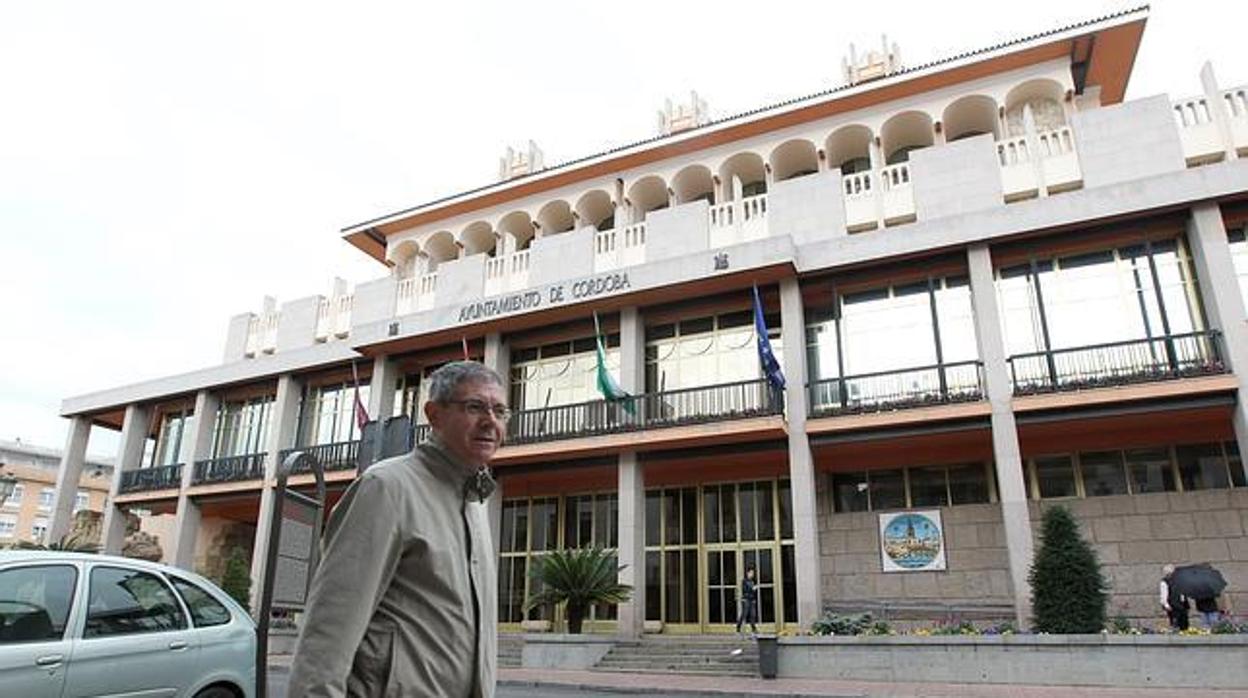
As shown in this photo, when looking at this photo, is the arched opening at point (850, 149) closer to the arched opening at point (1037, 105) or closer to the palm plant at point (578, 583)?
the arched opening at point (1037, 105)

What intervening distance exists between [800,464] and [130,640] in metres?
14.8

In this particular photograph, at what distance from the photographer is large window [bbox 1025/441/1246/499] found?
673 inches

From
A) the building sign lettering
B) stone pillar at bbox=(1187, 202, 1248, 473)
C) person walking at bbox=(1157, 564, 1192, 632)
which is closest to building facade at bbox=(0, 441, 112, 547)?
the building sign lettering

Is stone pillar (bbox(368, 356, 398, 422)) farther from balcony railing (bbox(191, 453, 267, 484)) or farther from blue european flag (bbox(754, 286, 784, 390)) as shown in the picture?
blue european flag (bbox(754, 286, 784, 390))

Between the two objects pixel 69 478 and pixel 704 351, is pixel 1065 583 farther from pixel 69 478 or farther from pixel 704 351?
pixel 69 478

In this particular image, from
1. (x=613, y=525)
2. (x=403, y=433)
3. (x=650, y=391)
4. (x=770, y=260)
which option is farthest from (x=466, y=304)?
(x=403, y=433)

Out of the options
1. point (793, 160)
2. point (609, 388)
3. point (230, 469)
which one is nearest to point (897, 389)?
point (609, 388)

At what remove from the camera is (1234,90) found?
17875 mm

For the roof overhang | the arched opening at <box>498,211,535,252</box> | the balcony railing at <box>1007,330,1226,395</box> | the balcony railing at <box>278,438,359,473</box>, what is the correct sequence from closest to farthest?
the balcony railing at <box>1007,330,1226,395</box> → the roof overhang → the balcony railing at <box>278,438,359,473</box> → the arched opening at <box>498,211,535,252</box>

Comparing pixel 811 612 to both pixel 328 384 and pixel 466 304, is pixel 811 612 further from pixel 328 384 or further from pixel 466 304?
pixel 328 384

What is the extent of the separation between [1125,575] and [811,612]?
20.6ft

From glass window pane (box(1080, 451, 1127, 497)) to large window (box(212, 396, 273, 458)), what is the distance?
78.5ft

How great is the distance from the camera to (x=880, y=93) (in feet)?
75.0

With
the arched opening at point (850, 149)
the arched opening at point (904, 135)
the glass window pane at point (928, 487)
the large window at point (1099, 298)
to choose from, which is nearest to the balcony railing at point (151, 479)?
the glass window pane at point (928, 487)
